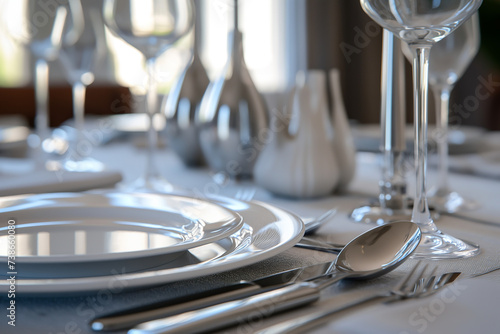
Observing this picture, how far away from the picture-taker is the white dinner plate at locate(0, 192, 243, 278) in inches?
13.6

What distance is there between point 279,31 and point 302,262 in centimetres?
423

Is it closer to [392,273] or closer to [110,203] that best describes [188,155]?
[110,203]

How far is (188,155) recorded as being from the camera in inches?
36.9

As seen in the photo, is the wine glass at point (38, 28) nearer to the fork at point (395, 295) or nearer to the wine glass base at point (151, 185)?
the wine glass base at point (151, 185)

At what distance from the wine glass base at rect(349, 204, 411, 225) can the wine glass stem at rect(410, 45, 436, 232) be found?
0.10m

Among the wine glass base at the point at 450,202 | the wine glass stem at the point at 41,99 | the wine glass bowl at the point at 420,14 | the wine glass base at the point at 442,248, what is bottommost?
the wine glass base at the point at 450,202

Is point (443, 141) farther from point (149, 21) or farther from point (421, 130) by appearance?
point (149, 21)

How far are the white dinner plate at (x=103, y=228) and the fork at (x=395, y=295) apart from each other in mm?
85

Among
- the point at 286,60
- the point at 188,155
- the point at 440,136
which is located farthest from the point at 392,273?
the point at 286,60

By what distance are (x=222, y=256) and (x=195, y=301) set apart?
65mm

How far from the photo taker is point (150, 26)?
732mm

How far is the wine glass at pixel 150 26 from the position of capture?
0.72m

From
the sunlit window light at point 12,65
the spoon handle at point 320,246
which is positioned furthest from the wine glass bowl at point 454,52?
the sunlit window light at point 12,65

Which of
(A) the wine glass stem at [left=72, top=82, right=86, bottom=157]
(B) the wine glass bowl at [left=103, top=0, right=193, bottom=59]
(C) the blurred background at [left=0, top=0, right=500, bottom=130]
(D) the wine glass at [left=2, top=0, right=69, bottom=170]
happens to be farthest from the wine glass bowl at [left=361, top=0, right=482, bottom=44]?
(C) the blurred background at [left=0, top=0, right=500, bottom=130]
